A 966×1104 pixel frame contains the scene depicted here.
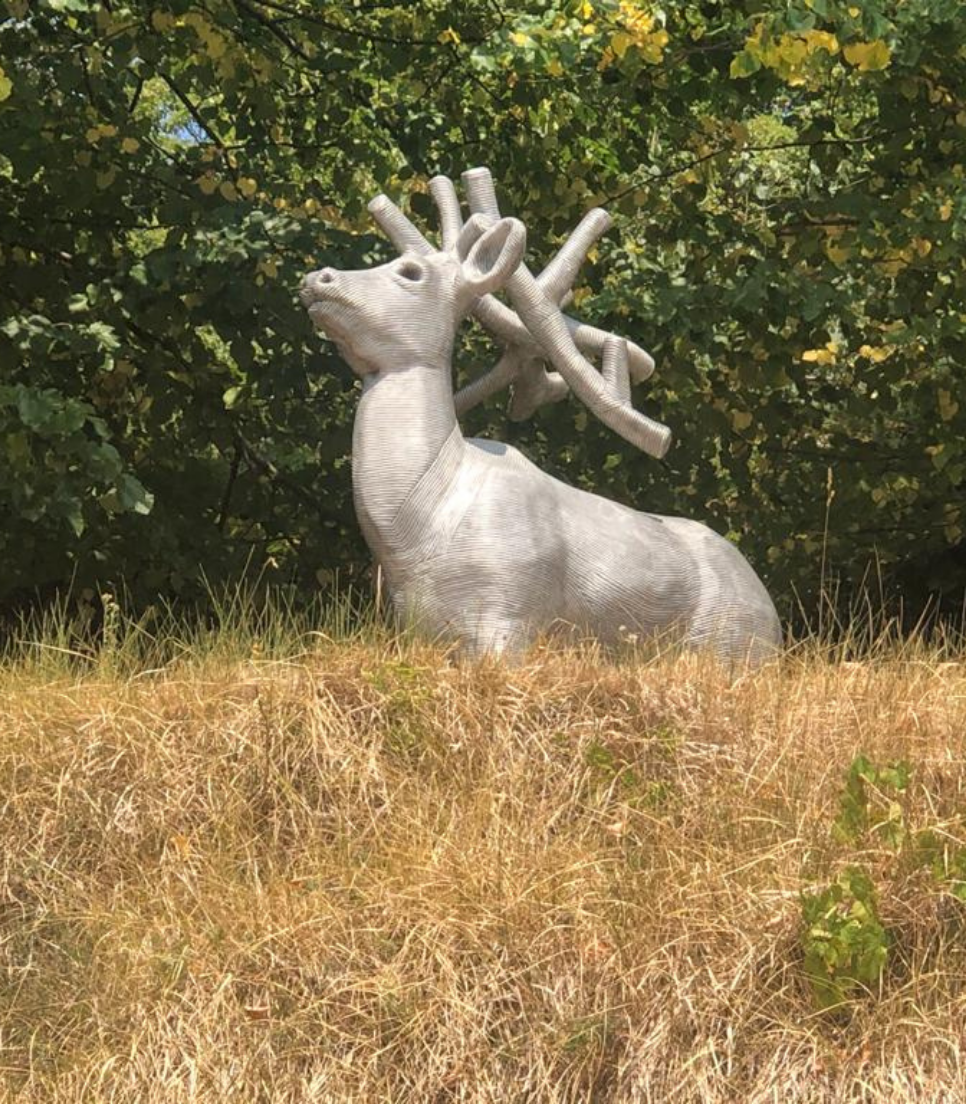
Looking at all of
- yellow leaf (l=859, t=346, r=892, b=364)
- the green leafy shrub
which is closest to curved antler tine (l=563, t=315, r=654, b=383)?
the green leafy shrub

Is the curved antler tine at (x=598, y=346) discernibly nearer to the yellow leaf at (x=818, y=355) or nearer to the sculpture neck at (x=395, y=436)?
the sculpture neck at (x=395, y=436)

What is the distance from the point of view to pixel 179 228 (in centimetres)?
668

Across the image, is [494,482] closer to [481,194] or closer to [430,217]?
[481,194]

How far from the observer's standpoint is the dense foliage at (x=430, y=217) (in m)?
6.54

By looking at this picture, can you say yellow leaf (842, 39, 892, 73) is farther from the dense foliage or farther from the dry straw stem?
the dry straw stem

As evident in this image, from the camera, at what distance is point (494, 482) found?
5008 mm

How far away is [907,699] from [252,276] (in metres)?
2.97

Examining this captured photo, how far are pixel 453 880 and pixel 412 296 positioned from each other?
5.93 feet

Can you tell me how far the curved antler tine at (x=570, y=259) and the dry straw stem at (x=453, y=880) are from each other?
1.14 meters

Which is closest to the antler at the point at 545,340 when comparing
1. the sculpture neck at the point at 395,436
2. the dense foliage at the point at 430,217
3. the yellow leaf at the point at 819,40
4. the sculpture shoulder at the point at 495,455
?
the sculpture shoulder at the point at 495,455

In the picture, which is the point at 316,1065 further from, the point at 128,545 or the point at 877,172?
the point at 877,172

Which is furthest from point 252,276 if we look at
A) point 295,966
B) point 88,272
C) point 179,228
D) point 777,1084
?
point 777,1084

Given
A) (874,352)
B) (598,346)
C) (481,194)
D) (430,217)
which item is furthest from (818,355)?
(481,194)

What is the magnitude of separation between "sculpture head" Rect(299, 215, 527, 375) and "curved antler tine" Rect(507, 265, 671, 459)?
11 centimetres
